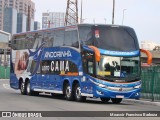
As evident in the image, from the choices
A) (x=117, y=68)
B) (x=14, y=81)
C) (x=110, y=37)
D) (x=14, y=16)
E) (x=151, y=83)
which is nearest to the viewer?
(x=117, y=68)

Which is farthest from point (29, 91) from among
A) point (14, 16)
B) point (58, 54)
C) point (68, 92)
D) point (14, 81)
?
point (14, 16)

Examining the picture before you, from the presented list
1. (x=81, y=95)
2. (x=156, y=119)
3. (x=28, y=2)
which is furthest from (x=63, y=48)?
(x=28, y=2)

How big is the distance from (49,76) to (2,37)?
94.5 m

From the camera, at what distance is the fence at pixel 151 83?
25.8m

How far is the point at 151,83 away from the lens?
86.8 ft

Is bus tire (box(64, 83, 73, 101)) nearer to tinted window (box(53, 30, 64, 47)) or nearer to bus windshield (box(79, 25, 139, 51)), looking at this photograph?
tinted window (box(53, 30, 64, 47))

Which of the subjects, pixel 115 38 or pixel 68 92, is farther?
pixel 68 92

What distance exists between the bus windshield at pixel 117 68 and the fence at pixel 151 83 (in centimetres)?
334

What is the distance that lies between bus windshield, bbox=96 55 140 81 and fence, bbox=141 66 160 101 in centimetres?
334

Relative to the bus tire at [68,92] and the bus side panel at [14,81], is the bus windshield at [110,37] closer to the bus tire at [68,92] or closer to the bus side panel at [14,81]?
the bus tire at [68,92]

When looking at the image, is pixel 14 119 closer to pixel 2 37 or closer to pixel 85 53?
pixel 85 53

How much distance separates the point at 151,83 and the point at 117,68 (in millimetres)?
4845

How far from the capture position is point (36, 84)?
2897 centimetres

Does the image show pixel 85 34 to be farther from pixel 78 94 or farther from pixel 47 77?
pixel 47 77
